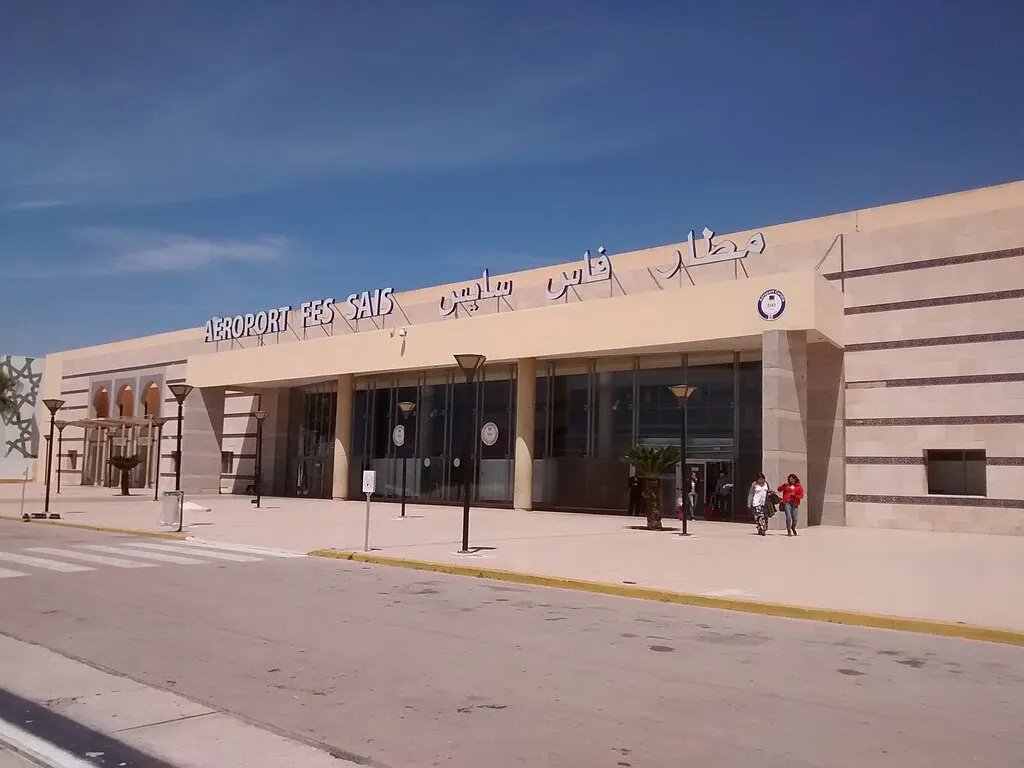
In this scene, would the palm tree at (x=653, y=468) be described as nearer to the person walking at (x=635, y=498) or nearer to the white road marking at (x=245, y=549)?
the person walking at (x=635, y=498)

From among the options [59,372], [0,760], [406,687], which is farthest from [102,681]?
[59,372]

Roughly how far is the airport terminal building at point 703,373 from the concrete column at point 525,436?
0.27 ft

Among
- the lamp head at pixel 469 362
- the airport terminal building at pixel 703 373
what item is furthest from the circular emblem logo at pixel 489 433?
the lamp head at pixel 469 362

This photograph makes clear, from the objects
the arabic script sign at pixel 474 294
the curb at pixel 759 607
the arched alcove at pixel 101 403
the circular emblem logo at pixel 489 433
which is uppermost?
the arabic script sign at pixel 474 294

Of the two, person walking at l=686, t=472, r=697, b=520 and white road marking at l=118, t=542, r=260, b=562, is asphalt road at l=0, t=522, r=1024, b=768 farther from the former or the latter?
person walking at l=686, t=472, r=697, b=520

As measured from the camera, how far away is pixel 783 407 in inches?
1061

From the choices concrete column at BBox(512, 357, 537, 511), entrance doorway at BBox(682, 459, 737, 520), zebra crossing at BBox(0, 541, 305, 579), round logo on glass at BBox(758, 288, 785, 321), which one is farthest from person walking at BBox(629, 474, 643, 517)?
zebra crossing at BBox(0, 541, 305, 579)

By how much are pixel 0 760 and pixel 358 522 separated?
22809 millimetres

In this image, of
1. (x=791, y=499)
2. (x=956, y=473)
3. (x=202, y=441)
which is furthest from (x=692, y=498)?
(x=202, y=441)

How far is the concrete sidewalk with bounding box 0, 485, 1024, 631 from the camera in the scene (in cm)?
1309

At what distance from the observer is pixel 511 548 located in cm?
1983

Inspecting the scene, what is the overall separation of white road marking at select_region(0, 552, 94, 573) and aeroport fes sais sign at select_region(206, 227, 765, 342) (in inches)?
832

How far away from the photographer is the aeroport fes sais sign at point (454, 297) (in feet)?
99.5

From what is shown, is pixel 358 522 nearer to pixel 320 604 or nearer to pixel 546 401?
pixel 546 401
